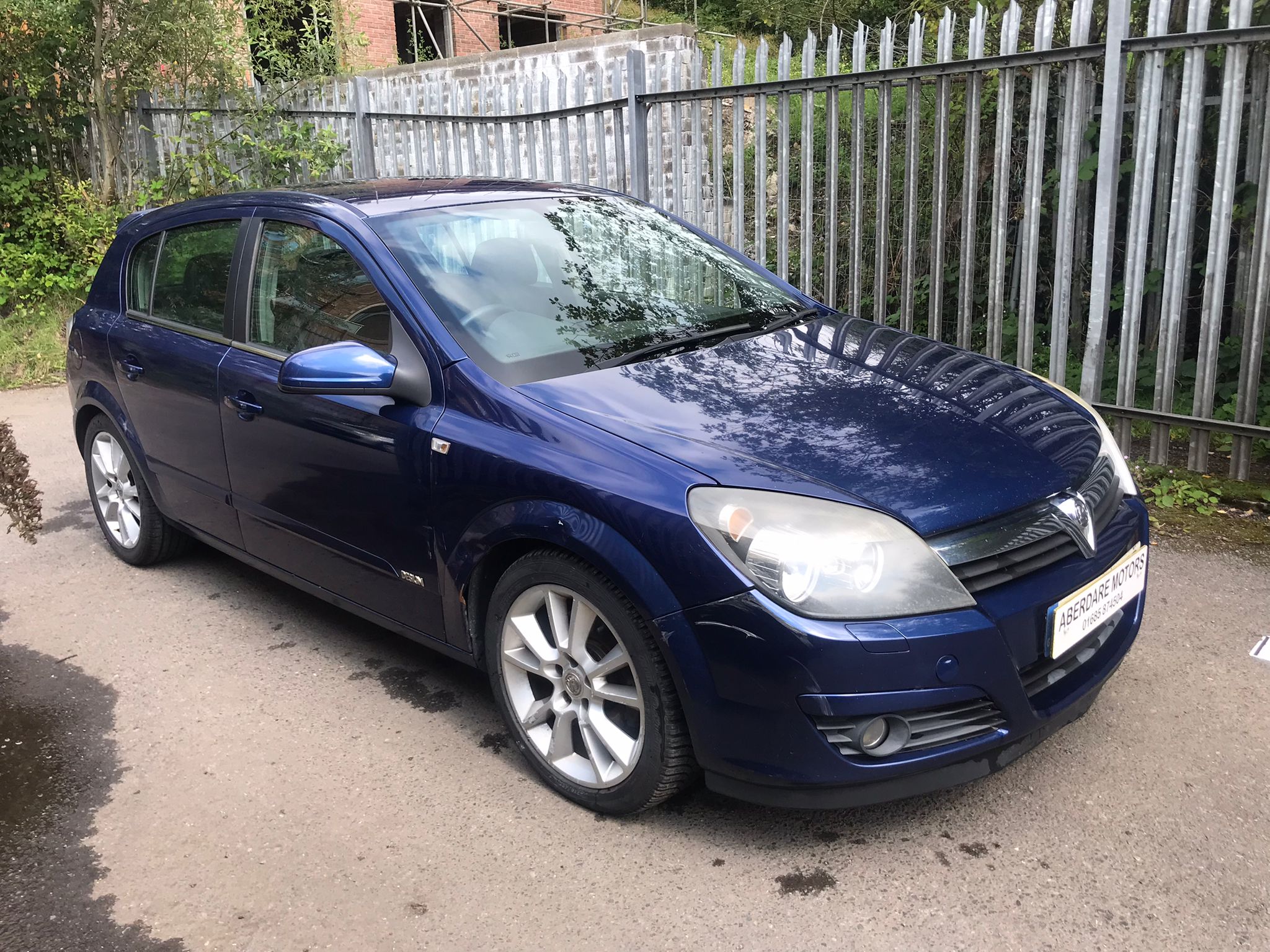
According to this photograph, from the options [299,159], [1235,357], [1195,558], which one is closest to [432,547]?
[1195,558]

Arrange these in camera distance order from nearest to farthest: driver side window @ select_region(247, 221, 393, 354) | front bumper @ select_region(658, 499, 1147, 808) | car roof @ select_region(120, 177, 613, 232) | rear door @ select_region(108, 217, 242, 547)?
front bumper @ select_region(658, 499, 1147, 808) < driver side window @ select_region(247, 221, 393, 354) < car roof @ select_region(120, 177, 613, 232) < rear door @ select_region(108, 217, 242, 547)

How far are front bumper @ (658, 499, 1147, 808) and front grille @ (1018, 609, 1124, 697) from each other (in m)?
0.01

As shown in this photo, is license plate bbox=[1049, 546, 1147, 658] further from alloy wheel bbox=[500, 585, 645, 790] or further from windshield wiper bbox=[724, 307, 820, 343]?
windshield wiper bbox=[724, 307, 820, 343]

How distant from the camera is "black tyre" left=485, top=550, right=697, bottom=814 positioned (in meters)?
2.75

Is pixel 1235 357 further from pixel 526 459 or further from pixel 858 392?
pixel 526 459

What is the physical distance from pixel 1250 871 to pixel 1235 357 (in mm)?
3953

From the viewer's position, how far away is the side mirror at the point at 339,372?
3209 mm

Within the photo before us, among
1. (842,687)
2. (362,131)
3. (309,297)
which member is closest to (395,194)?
(309,297)

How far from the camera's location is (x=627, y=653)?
9.12ft

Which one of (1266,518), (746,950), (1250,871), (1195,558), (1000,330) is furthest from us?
(1000,330)

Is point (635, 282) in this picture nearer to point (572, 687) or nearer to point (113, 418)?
point (572, 687)

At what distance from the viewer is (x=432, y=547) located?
3273 mm

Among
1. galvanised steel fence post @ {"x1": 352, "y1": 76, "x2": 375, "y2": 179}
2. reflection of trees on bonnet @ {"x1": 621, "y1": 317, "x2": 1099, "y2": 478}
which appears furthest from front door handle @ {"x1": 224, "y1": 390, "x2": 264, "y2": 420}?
galvanised steel fence post @ {"x1": 352, "y1": 76, "x2": 375, "y2": 179}

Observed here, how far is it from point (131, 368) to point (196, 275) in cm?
54
